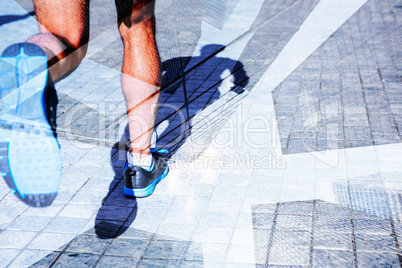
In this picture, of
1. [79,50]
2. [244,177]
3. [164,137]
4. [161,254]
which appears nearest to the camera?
[79,50]

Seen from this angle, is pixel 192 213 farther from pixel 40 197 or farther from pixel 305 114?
pixel 305 114

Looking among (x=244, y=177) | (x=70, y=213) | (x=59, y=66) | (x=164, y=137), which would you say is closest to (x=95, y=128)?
(x=164, y=137)

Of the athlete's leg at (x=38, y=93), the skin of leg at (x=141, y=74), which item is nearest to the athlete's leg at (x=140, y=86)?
the skin of leg at (x=141, y=74)

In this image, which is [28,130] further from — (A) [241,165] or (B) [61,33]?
(A) [241,165]

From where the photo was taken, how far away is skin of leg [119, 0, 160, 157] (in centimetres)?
239

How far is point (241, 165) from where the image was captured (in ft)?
9.94

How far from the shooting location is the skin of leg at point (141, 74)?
2387 millimetres

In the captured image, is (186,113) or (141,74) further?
(186,113)

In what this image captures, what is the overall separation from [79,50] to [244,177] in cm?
147

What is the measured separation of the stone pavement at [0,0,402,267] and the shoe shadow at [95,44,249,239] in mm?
15

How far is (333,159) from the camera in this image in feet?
9.99

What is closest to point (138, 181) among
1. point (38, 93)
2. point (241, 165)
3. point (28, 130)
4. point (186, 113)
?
point (241, 165)

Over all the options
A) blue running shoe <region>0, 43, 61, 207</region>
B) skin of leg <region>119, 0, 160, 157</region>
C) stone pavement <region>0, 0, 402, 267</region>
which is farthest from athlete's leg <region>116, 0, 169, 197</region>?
blue running shoe <region>0, 43, 61, 207</region>

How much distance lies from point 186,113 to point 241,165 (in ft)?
3.35
